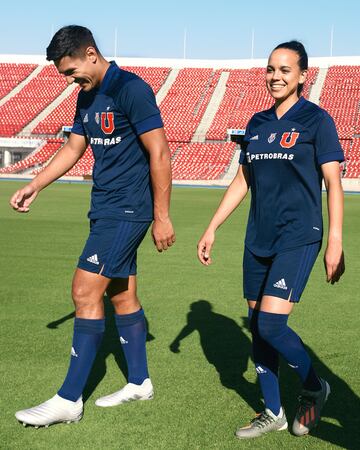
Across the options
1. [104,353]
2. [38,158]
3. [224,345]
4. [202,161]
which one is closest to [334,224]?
[224,345]

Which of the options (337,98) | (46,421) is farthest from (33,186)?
(337,98)

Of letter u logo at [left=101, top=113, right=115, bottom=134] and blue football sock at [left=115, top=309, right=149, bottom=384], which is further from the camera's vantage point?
blue football sock at [left=115, top=309, right=149, bottom=384]

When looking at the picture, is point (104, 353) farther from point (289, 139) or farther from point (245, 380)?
point (289, 139)

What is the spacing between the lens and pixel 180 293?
7.45 metres

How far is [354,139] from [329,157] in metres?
45.2

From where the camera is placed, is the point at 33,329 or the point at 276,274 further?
the point at 33,329

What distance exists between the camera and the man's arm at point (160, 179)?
3.61 metres

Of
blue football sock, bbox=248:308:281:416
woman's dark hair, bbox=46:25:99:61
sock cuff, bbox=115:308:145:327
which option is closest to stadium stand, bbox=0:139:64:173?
sock cuff, bbox=115:308:145:327

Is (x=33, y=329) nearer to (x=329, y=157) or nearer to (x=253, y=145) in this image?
(x=253, y=145)

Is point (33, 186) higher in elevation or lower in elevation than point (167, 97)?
higher

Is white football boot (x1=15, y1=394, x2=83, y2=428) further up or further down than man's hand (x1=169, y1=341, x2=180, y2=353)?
further up

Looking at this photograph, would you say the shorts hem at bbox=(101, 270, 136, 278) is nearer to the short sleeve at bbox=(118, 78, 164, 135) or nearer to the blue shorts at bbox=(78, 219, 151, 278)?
the blue shorts at bbox=(78, 219, 151, 278)

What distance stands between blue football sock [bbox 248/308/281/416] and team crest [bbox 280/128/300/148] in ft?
3.09

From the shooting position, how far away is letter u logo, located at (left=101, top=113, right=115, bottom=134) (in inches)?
145
